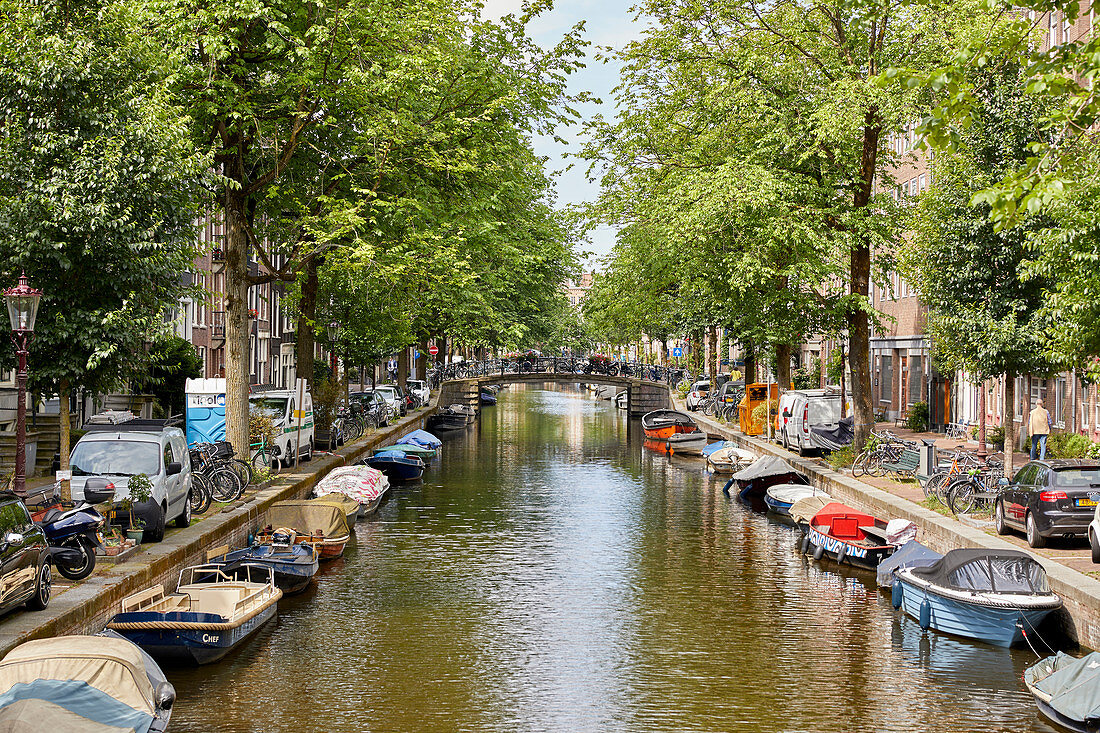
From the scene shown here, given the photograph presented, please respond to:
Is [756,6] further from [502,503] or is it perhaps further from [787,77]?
[502,503]

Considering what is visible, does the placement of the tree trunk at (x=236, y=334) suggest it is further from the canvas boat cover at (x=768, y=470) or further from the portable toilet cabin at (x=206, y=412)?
the canvas boat cover at (x=768, y=470)

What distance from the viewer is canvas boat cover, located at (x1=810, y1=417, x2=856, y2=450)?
124 feet

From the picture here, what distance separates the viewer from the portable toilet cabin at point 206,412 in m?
33.4

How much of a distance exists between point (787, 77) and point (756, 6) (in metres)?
2.80

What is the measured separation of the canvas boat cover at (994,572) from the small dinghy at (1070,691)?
3108mm

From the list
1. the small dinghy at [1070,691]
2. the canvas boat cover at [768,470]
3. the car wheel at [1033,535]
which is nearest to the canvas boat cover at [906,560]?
the car wheel at [1033,535]

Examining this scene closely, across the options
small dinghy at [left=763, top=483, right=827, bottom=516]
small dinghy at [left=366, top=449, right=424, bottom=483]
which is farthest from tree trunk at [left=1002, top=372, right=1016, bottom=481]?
small dinghy at [left=366, top=449, right=424, bottom=483]

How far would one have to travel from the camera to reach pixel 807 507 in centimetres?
2898

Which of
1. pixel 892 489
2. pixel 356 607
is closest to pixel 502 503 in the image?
pixel 892 489

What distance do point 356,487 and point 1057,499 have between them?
17.6 metres

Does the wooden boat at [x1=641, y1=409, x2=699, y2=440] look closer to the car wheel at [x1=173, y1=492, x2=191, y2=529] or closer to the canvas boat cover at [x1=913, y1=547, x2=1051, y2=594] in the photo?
the car wheel at [x1=173, y1=492, x2=191, y2=529]

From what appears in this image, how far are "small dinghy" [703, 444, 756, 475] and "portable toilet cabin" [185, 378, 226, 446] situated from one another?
1799 cm

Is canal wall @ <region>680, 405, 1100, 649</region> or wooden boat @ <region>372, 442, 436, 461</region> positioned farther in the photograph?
wooden boat @ <region>372, 442, 436, 461</region>

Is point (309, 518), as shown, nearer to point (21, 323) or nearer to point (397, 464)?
point (21, 323)
